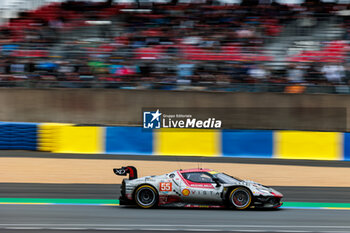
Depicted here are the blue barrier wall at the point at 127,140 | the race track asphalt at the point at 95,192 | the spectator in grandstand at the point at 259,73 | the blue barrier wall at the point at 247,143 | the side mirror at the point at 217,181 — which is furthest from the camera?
the spectator in grandstand at the point at 259,73

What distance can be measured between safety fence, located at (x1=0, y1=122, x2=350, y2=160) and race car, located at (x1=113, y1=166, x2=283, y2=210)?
6.99m

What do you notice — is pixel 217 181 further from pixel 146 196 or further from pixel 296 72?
pixel 296 72

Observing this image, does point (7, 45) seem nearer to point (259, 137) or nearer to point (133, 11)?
point (133, 11)

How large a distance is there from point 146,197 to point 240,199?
166 centimetres

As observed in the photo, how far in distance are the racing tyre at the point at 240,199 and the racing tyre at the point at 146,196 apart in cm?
133

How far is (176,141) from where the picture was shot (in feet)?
53.2

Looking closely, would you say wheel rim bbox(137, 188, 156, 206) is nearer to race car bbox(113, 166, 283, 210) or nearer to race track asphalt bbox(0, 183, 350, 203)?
race car bbox(113, 166, 283, 210)

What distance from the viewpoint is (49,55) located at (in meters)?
18.3

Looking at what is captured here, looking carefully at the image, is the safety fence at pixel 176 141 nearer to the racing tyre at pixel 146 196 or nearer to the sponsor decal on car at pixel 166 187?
the racing tyre at pixel 146 196

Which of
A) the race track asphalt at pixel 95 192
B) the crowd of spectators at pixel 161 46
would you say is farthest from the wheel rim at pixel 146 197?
the crowd of spectators at pixel 161 46

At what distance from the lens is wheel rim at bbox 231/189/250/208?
891 centimetres

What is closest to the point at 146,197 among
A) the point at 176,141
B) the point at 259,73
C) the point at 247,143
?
the point at 176,141

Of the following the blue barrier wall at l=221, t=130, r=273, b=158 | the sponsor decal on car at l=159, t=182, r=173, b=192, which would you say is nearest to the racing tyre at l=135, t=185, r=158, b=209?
the sponsor decal on car at l=159, t=182, r=173, b=192

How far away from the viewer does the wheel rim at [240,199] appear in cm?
891
